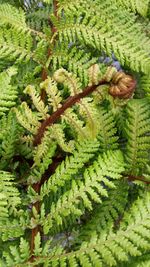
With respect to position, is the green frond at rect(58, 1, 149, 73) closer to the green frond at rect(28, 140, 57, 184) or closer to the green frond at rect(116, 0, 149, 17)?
the green frond at rect(116, 0, 149, 17)

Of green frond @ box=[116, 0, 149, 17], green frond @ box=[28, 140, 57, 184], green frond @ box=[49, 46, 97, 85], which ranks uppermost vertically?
green frond @ box=[116, 0, 149, 17]

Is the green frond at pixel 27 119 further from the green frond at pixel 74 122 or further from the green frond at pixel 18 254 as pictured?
the green frond at pixel 18 254

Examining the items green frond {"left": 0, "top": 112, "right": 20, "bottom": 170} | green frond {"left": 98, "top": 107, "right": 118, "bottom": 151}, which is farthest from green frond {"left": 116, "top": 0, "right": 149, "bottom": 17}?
green frond {"left": 0, "top": 112, "right": 20, "bottom": 170}

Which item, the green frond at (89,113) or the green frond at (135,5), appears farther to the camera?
the green frond at (135,5)

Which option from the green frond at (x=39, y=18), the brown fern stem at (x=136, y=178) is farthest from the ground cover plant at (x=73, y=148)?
the green frond at (x=39, y=18)

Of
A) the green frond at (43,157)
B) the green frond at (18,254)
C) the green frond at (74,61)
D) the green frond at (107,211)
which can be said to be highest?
the green frond at (74,61)

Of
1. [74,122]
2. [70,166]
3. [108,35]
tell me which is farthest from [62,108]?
[108,35]

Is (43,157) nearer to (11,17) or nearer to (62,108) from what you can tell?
(62,108)

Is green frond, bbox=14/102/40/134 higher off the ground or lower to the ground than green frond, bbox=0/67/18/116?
lower
